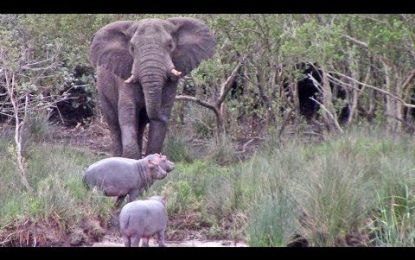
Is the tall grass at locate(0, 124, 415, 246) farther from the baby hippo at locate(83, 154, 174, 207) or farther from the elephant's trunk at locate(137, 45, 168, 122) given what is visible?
the elephant's trunk at locate(137, 45, 168, 122)

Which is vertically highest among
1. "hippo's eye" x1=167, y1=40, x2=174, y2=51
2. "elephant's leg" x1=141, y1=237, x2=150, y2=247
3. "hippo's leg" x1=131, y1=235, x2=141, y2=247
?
"hippo's eye" x1=167, y1=40, x2=174, y2=51

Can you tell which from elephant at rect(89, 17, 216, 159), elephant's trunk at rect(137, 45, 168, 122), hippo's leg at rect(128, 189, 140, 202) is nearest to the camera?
hippo's leg at rect(128, 189, 140, 202)

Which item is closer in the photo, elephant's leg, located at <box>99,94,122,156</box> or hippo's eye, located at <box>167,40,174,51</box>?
hippo's eye, located at <box>167,40,174,51</box>

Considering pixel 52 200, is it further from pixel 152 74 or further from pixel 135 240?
pixel 152 74

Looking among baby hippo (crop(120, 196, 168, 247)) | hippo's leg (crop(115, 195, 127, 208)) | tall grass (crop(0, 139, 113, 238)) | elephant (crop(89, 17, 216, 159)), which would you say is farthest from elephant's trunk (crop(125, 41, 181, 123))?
baby hippo (crop(120, 196, 168, 247))

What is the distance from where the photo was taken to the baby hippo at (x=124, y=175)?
10.0 metres

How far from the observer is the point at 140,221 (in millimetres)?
8750

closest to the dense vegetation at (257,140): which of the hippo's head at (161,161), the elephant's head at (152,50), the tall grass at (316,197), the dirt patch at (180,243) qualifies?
the tall grass at (316,197)

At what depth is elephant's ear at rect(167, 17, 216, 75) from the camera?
43.8 feet

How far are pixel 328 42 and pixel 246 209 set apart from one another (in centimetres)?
351

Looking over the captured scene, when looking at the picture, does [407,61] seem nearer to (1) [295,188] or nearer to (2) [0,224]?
(1) [295,188]

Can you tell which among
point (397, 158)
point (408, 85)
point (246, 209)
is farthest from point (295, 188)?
point (408, 85)

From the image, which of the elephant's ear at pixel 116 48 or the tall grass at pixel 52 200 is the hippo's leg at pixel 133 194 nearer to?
the tall grass at pixel 52 200

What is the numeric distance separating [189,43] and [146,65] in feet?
3.45
